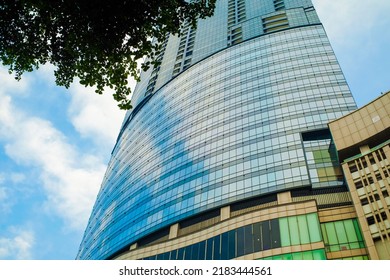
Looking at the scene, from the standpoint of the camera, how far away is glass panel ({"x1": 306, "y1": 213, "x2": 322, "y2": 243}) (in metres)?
33.4

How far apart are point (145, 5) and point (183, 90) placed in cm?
6044

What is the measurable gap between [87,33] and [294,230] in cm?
2893

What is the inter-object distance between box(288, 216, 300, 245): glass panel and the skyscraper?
102 millimetres

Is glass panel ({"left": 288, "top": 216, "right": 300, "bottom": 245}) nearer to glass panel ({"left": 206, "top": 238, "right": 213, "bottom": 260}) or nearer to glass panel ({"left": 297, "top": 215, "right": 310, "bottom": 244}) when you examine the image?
glass panel ({"left": 297, "top": 215, "right": 310, "bottom": 244})

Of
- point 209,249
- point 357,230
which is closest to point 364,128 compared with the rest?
point 357,230

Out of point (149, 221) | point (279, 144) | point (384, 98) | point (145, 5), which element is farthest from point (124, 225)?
point (145, 5)

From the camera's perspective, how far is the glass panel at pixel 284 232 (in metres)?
34.1

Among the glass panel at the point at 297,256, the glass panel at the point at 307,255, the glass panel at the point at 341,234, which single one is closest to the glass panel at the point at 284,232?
the glass panel at the point at 297,256

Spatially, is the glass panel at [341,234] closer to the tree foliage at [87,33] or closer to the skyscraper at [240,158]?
the skyscraper at [240,158]

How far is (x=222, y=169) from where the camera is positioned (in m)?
50.6

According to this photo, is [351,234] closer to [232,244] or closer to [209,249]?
[232,244]

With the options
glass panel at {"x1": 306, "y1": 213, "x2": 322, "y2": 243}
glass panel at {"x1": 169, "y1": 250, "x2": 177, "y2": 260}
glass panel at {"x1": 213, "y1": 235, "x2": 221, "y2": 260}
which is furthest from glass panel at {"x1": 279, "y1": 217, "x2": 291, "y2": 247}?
glass panel at {"x1": 169, "y1": 250, "x2": 177, "y2": 260}

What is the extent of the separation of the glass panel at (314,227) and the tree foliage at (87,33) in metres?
Answer: 25.7

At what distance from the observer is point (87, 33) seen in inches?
591
